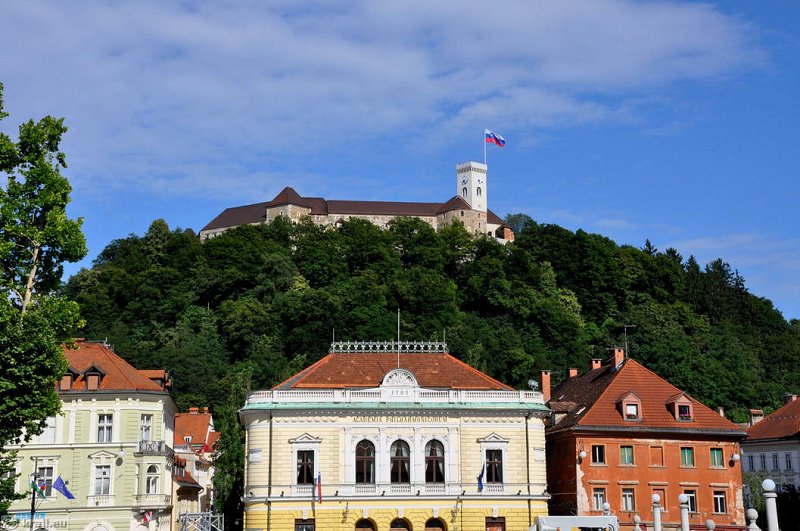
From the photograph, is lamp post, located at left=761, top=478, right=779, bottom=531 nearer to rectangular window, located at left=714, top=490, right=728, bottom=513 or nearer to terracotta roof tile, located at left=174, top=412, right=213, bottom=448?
rectangular window, located at left=714, top=490, right=728, bottom=513

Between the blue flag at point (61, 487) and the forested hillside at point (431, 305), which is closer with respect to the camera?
the blue flag at point (61, 487)

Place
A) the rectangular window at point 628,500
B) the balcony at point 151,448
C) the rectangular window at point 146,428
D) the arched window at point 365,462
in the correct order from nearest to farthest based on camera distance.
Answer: the arched window at point 365,462 < the rectangular window at point 628,500 < the balcony at point 151,448 < the rectangular window at point 146,428

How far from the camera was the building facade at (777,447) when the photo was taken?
66438 mm

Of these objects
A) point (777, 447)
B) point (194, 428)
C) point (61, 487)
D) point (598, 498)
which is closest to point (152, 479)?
point (61, 487)

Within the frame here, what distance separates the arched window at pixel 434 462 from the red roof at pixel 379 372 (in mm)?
3120

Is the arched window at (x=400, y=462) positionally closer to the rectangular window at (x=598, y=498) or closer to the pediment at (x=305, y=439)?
the pediment at (x=305, y=439)

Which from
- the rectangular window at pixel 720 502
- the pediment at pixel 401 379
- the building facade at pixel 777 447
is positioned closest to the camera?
the pediment at pixel 401 379

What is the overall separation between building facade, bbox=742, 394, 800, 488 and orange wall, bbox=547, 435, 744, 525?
16.8 metres

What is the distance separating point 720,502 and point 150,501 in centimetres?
2871

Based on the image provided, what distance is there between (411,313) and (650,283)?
34915mm

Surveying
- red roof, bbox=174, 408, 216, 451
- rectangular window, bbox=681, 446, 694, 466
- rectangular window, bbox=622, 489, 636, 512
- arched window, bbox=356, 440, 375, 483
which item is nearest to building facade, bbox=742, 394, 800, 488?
rectangular window, bbox=681, 446, 694, 466

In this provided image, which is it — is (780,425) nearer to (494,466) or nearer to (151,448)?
(494,466)

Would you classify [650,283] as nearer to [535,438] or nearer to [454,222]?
[454,222]

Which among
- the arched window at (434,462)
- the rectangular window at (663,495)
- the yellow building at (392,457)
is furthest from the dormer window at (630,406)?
the arched window at (434,462)
